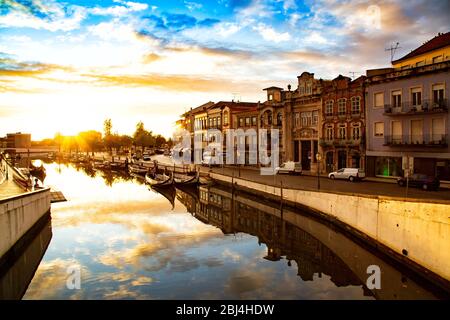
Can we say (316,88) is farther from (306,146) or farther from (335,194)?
(335,194)

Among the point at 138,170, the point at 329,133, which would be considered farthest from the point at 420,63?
the point at 138,170

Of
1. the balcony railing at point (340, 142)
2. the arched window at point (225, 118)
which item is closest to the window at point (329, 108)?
the balcony railing at point (340, 142)

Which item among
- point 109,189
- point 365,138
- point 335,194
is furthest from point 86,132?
point 335,194

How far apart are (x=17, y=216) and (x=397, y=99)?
35.3 m

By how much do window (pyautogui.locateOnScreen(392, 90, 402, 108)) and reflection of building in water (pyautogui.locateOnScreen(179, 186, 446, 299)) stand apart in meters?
16.0

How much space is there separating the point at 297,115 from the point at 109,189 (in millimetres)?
29177

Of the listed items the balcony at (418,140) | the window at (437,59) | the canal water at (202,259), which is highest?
the window at (437,59)

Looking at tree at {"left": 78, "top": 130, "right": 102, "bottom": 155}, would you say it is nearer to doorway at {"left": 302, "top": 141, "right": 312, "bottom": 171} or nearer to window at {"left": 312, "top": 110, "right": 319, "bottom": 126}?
doorway at {"left": 302, "top": 141, "right": 312, "bottom": 171}

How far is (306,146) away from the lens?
53.5m

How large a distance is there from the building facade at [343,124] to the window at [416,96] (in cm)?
667

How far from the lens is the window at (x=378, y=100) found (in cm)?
4147

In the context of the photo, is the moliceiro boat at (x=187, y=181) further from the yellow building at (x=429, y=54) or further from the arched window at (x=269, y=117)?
the yellow building at (x=429, y=54)

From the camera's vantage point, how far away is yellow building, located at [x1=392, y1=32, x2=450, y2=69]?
3681 cm

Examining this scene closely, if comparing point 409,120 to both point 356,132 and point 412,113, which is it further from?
point 356,132
